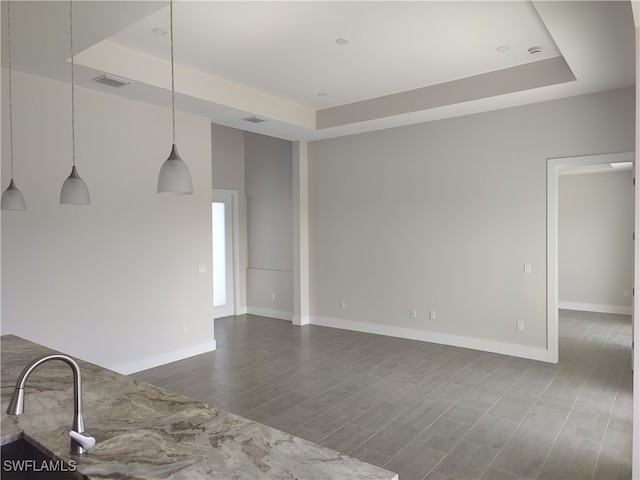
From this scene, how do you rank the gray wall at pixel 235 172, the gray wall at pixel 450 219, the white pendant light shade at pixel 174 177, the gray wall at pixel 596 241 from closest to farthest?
1. the white pendant light shade at pixel 174 177
2. the gray wall at pixel 450 219
3. the gray wall at pixel 596 241
4. the gray wall at pixel 235 172

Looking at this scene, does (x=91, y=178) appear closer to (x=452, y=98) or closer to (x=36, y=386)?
(x=36, y=386)

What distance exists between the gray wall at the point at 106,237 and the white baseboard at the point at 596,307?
6.80 metres

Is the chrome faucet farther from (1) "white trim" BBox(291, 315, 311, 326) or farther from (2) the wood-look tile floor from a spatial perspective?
(1) "white trim" BBox(291, 315, 311, 326)

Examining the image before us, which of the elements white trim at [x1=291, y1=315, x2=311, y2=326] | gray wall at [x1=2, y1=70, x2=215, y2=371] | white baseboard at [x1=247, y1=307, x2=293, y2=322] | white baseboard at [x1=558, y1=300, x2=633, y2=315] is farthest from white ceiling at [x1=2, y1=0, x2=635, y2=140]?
white baseboard at [x1=558, y1=300, x2=633, y2=315]

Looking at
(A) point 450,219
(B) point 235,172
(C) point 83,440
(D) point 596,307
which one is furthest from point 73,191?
(D) point 596,307

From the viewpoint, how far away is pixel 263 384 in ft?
15.1

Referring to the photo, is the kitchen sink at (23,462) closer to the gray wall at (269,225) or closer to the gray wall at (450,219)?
the gray wall at (450,219)

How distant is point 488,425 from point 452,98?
12.0 feet

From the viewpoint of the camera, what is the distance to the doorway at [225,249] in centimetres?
823

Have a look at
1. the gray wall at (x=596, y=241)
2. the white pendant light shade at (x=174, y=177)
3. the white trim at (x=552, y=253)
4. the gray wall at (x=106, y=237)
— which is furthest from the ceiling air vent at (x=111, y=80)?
the gray wall at (x=596, y=241)

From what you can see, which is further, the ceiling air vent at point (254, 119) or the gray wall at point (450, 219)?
the ceiling air vent at point (254, 119)

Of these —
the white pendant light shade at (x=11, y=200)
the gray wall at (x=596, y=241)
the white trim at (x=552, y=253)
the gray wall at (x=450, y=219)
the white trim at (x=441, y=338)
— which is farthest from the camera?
the gray wall at (x=596, y=241)

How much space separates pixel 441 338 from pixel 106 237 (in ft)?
14.8

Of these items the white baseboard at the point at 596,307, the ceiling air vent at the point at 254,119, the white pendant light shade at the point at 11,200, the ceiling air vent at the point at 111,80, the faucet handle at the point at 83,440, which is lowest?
the white baseboard at the point at 596,307
